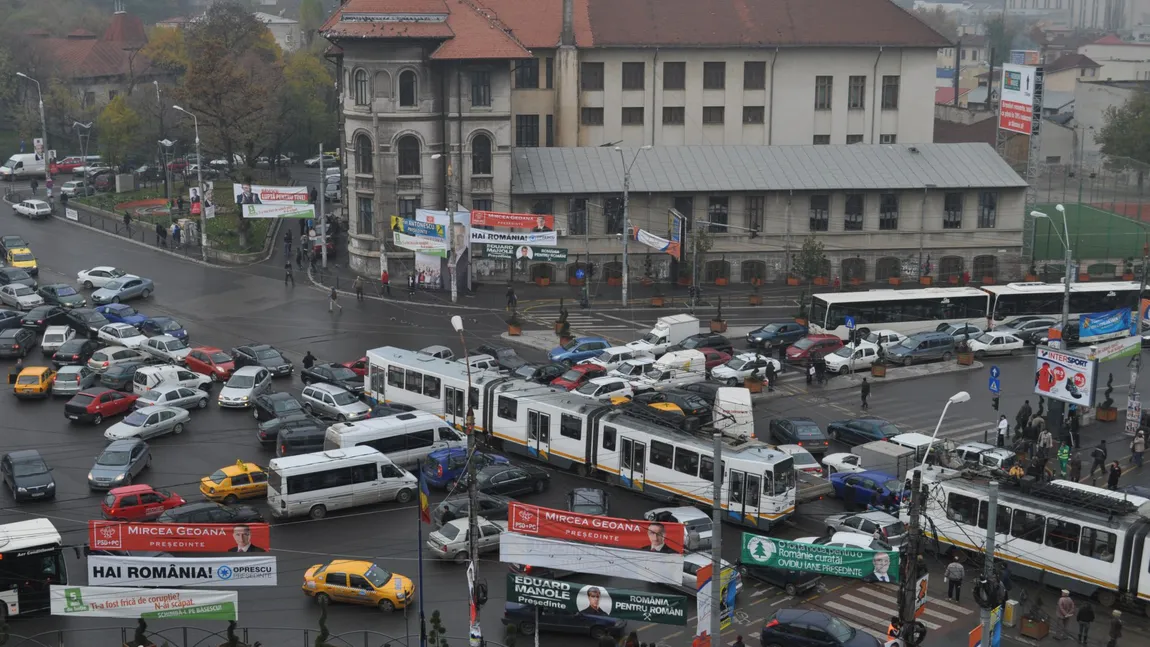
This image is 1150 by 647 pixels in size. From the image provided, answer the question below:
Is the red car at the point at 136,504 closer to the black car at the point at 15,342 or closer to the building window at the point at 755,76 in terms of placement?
the black car at the point at 15,342

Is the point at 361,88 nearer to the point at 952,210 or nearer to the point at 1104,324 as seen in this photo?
the point at 952,210

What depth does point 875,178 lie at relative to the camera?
82.7m

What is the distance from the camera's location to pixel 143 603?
31.3 metres

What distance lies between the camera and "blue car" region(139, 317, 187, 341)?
206 ft

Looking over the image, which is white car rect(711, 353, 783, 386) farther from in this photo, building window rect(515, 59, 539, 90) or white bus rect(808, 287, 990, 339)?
building window rect(515, 59, 539, 90)

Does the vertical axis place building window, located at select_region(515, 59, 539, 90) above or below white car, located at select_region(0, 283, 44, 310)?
above

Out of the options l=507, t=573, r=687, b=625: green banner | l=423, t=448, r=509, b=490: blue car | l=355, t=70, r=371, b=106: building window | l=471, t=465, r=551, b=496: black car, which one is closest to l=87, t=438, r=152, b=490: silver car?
l=423, t=448, r=509, b=490: blue car

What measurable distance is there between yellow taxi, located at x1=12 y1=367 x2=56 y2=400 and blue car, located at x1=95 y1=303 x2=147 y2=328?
9.28m

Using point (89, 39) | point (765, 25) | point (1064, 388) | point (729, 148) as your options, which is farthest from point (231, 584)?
point (89, 39)

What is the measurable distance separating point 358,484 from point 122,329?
24158 mm

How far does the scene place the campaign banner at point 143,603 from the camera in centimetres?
3120

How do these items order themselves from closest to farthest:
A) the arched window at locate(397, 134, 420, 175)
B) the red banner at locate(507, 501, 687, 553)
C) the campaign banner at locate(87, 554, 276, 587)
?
the campaign banner at locate(87, 554, 276, 587), the red banner at locate(507, 501, 687, 553), the arched window at locate(397, 134, 420, 175)

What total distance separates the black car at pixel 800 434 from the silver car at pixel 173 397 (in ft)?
74.3

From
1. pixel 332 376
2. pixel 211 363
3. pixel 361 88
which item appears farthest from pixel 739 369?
pixel 361 88
